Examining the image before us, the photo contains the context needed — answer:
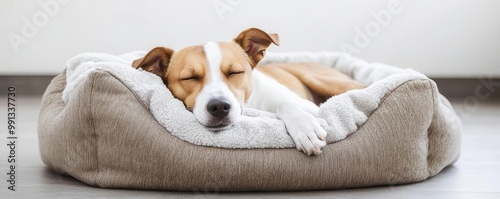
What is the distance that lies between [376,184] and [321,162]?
10.0 inches

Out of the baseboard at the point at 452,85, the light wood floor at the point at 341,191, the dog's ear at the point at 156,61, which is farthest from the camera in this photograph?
the baseboard at the point at 452,85

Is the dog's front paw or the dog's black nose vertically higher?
the dog's black nose

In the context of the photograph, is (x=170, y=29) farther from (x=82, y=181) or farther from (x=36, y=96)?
(x=82, y=181)

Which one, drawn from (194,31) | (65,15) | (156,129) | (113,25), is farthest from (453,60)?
(156,129)

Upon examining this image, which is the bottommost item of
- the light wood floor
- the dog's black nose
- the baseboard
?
the baseboard

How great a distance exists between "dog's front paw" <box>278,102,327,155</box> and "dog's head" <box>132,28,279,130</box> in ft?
0.66

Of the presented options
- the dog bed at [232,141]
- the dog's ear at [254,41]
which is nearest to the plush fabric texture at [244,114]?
the dog bed at [232,141]

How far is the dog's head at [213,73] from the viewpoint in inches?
89.7

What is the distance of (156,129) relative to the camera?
2.30 m

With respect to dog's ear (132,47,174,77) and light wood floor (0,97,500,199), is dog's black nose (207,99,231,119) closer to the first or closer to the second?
light wood floor (0,97,500,199)

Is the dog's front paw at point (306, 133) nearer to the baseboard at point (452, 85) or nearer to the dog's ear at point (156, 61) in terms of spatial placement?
the dog's ear at point (156, 61)

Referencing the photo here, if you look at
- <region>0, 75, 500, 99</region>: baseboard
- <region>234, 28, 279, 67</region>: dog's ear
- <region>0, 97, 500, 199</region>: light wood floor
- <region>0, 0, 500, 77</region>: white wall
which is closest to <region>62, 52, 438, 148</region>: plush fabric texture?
<region>0, 97, 500, 199</region>: light wood floor

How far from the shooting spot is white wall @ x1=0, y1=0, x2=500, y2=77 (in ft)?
16.6

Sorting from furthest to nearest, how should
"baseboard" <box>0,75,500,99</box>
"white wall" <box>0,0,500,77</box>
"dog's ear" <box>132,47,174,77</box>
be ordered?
"baseboard" <box>0,75,500,99</box>
"white wall" <box>0,0,500,77</box>
"dog's ear" <box>132,47,174,77</box>
